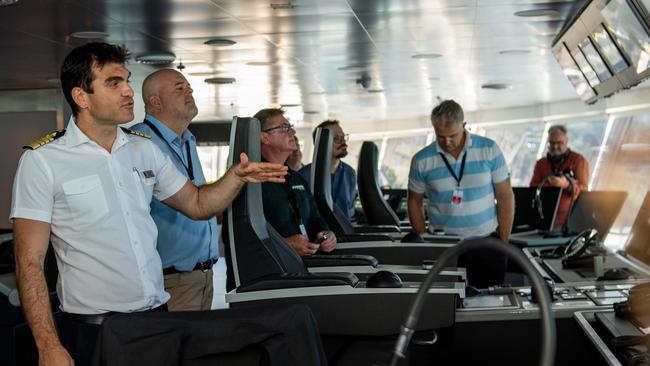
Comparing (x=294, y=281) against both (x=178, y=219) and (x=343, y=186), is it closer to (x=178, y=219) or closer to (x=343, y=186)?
(x=178, y=219)

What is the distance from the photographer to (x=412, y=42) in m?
10.8

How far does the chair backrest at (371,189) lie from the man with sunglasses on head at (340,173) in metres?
0.38

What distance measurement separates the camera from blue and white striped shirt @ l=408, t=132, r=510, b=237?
4949 millimetres

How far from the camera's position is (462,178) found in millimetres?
4977

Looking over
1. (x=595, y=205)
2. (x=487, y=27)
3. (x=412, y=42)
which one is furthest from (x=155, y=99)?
(x=412, y=42)

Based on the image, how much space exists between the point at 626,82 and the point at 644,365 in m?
5.38

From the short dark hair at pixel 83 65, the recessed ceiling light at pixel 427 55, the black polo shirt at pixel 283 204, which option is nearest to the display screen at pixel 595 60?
the recessed ceiling light at pixel 427 55

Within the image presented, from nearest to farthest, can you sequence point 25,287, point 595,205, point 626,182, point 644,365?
point 644,365 < point 25,287 < point 595,205 < point 626,182

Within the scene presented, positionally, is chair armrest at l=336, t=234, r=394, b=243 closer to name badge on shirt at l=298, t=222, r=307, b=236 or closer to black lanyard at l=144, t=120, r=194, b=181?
name badge on shirt at l=298, t=222, r=307, b=236

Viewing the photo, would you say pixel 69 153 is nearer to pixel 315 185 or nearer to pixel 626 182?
pixel 315 185

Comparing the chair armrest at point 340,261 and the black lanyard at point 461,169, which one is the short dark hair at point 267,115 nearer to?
the chair armrest at point 340,261

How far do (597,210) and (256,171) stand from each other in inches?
130

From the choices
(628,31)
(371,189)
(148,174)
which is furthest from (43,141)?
(628,31)

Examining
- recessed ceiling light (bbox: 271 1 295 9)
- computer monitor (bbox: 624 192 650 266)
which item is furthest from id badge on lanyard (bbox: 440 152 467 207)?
recessed ceiling light (bbox: 271 1 295 9)
